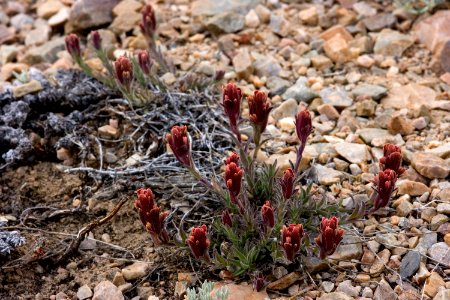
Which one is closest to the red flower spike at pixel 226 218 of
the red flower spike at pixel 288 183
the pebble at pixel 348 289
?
the red flower spike at pixel 288 183

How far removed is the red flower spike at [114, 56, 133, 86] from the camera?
144 inches

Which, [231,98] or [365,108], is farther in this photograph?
[365,108]

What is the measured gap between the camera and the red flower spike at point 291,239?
2709mm

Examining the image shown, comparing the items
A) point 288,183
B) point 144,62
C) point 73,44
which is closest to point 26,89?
point 73,44

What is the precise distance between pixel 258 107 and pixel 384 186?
683 mm

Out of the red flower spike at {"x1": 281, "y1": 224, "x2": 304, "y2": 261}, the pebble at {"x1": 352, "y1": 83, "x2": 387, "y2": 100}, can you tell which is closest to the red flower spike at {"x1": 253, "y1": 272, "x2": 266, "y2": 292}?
the red flower spike at {"x1": 281, "y1": 224, "x2": 304, "y2": 261}

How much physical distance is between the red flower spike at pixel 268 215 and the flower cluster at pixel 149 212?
457 mm

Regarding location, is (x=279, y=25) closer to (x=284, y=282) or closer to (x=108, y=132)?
(x=108, y=132)

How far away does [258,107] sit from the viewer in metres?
3.00

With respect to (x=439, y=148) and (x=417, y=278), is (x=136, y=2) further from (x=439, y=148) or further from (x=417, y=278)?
(x=417, y=278)

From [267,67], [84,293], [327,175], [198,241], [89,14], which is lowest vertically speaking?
[84,293]

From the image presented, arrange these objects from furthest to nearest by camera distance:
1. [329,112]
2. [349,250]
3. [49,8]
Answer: [49,8] < [329,112] < [349,250]

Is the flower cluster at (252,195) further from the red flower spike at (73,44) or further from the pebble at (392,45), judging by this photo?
the pebble at (392,45)

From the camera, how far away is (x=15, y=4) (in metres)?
5.65
